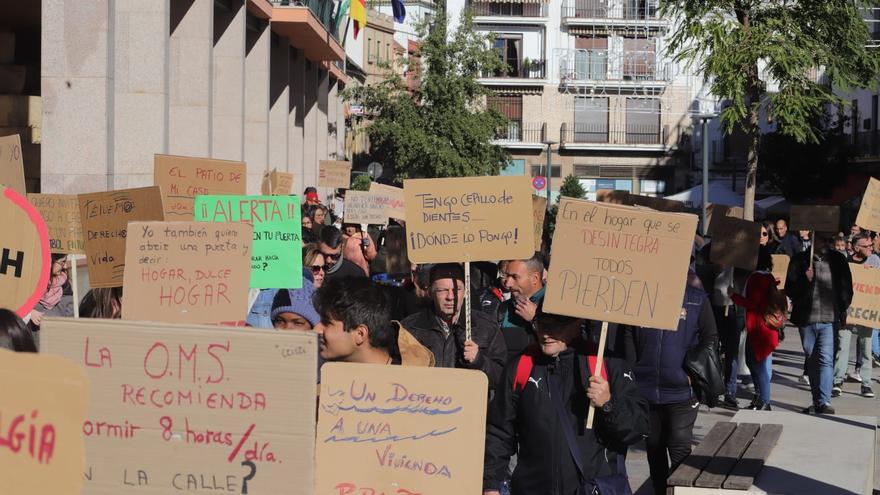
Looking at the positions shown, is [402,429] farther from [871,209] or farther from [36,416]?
[871,209]

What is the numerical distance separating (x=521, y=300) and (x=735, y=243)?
570 centimetres

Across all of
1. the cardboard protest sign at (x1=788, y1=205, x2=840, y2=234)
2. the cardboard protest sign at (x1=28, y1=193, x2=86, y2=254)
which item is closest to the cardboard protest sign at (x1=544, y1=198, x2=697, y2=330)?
the cardboard protest sign at (x1=28, y1=193, x2=86, y2=254)

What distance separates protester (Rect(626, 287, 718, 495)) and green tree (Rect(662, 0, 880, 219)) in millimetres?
11955

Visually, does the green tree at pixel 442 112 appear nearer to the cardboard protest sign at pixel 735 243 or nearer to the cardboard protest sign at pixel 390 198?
the cardboard protest sign at pixel 390 198

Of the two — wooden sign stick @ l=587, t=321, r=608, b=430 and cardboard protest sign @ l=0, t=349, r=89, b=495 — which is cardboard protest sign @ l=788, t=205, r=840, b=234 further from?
cardboard protest sign @ l=0, t=349, r=89, b=495

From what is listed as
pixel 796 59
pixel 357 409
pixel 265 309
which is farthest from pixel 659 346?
pixel 796 59

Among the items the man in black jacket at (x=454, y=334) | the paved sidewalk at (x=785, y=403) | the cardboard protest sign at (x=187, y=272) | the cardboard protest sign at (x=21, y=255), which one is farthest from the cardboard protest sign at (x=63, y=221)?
the paved sidewalk at (x=785, y=403)

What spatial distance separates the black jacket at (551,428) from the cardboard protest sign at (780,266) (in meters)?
9.21

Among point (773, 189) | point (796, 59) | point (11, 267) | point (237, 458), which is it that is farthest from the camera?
point (773, 189)

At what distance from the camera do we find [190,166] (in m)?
9.09

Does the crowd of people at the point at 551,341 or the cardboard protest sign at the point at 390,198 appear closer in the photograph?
the crowd of people at the point at 551,341

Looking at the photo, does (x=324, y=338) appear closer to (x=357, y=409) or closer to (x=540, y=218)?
(x=357, y=409)

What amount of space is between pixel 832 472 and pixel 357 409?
3886 mm

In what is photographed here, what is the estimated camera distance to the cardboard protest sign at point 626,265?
18.1ft
